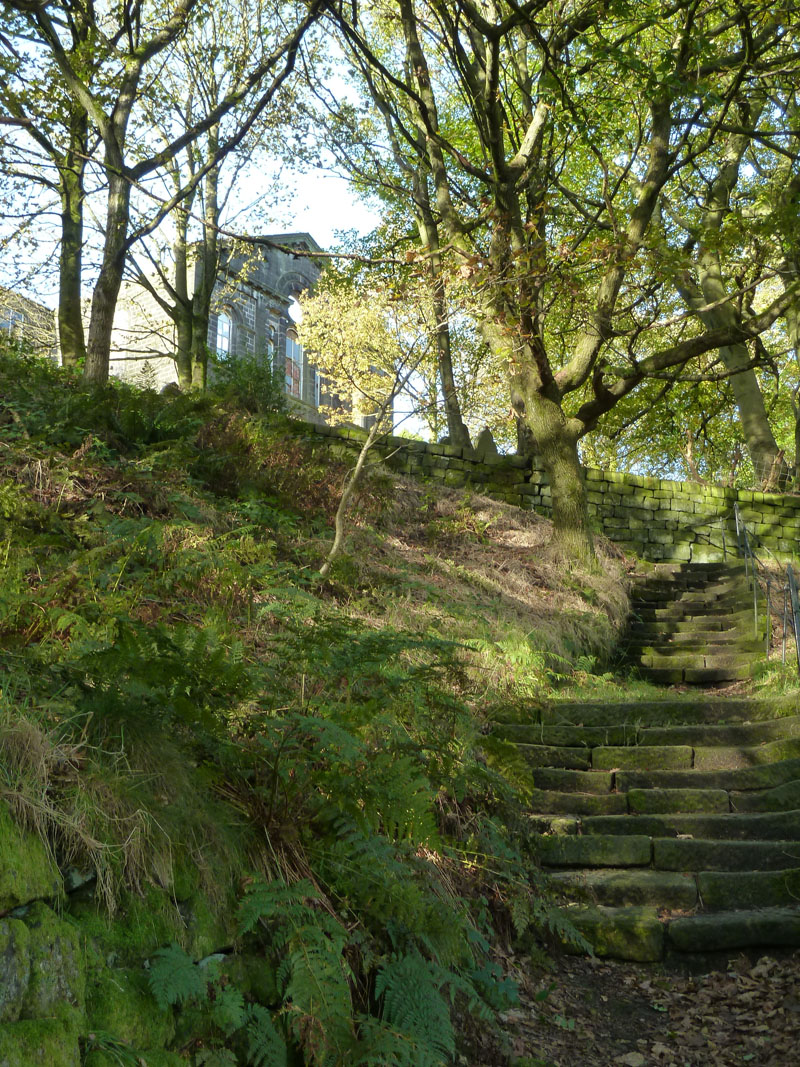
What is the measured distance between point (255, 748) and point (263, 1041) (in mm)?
1000

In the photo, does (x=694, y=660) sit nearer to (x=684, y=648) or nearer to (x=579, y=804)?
(x=684, y=648)

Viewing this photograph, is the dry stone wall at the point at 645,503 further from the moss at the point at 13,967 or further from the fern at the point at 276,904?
the moss at the point at 13,967

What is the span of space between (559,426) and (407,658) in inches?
228

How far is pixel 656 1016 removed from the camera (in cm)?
386

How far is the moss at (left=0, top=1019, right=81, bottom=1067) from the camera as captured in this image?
5.97 feet

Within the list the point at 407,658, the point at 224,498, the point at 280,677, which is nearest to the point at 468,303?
the point at 224,498

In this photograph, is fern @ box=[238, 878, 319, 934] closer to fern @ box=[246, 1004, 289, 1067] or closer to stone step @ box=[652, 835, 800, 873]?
fern @ box=[246, 1004, 289, 1067]

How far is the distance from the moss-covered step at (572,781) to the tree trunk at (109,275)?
585cm

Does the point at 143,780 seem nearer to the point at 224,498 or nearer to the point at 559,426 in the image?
the point at 224,498

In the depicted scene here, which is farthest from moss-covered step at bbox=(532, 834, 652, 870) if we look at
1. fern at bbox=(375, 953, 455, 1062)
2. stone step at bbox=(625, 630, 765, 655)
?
stone step at bbox=(625, 630, 765, 655)

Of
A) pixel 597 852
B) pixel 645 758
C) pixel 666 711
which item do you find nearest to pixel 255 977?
pixel 597 852

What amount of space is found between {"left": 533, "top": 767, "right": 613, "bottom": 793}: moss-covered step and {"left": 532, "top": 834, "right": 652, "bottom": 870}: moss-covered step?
29.4 inches

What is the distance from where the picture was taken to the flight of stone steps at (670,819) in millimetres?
4387

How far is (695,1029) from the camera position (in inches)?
147
